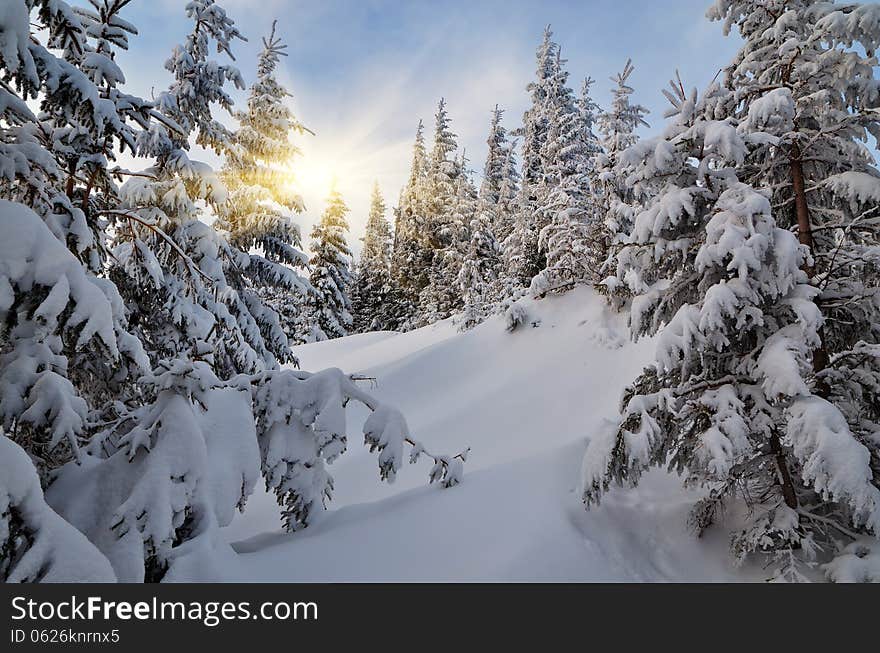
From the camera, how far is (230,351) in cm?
1051

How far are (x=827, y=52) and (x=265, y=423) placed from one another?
25.2 feet

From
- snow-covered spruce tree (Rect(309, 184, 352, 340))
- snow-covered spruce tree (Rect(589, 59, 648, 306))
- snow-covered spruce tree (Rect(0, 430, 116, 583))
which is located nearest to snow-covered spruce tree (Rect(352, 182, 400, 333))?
snow-covered spruce tree (Rect(309, 184, 352, 340))

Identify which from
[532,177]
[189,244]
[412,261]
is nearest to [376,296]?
[412,261]

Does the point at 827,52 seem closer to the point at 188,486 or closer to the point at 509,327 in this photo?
the point at 188,486

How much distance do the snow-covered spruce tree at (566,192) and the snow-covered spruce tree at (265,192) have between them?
774 cm

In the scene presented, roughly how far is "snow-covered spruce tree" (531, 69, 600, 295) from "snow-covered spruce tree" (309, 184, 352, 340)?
13804 mm

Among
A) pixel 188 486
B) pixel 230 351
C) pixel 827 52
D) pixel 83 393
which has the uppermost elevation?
pixel 827 52

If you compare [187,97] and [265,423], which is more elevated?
[187,97]

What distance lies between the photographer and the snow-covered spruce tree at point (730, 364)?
414cm

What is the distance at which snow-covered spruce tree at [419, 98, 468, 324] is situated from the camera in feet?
114

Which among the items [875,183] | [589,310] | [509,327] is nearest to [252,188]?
[509,327]

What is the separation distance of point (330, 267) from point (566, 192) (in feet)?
55.1

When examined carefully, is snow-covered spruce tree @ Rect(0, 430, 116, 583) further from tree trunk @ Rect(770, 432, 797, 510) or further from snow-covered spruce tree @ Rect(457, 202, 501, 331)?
snow-covered spruce tree @ Rect(457, 202, 501, 331)
